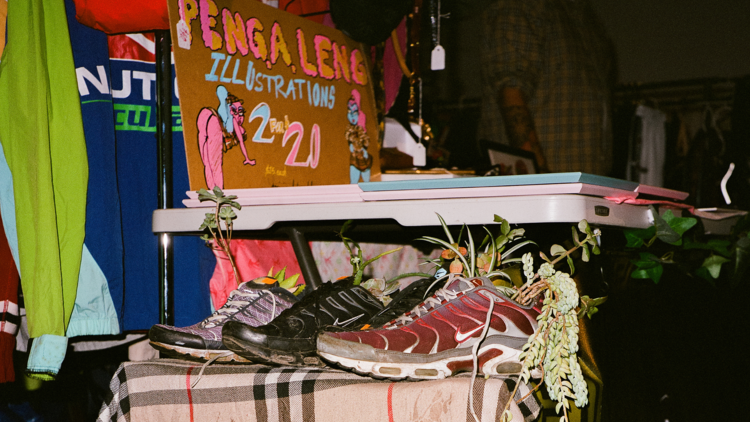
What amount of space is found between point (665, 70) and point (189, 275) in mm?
2923

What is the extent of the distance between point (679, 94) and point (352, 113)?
6.99 ft

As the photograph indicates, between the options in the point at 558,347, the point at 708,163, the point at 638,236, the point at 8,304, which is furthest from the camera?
the point at 708,163

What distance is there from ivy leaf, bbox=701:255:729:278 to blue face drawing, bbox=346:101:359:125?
80 cm

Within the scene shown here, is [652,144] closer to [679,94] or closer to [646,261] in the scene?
[679,94]

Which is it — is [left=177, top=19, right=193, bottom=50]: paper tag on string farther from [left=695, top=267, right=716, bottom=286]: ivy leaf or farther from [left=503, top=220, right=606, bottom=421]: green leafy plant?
[left=695, top=267, right=716, bottom=286]: ivy leaf

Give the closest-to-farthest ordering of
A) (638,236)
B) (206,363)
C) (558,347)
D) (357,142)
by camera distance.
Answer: (558,347)
(206,363)
(638,236)
(357,142)

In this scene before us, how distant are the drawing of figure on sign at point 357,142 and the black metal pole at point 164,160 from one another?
46 centimetres

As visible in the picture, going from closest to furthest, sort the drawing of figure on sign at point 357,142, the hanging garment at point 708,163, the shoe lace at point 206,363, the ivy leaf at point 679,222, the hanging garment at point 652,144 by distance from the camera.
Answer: the shoe lace at point 206,363
the ivy leaf at point 679,222
the drawing of figure on sign at point 357,142
the hanging garment at point 708,163
the hanging garment at point 652,144

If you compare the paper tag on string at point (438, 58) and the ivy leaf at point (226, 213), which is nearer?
the ivy leaf at point (226, 213)

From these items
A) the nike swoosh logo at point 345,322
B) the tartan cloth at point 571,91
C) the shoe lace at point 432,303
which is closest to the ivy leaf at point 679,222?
the shoe lace at point 432,303

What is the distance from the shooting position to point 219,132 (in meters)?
0.89

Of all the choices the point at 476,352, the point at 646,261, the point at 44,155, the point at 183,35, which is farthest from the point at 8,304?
the point at 646,261

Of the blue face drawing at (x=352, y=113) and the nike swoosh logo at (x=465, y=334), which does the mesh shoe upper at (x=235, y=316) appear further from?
the blue face drawing at (x=352, y=113)

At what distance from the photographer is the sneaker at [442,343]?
1.66ft
